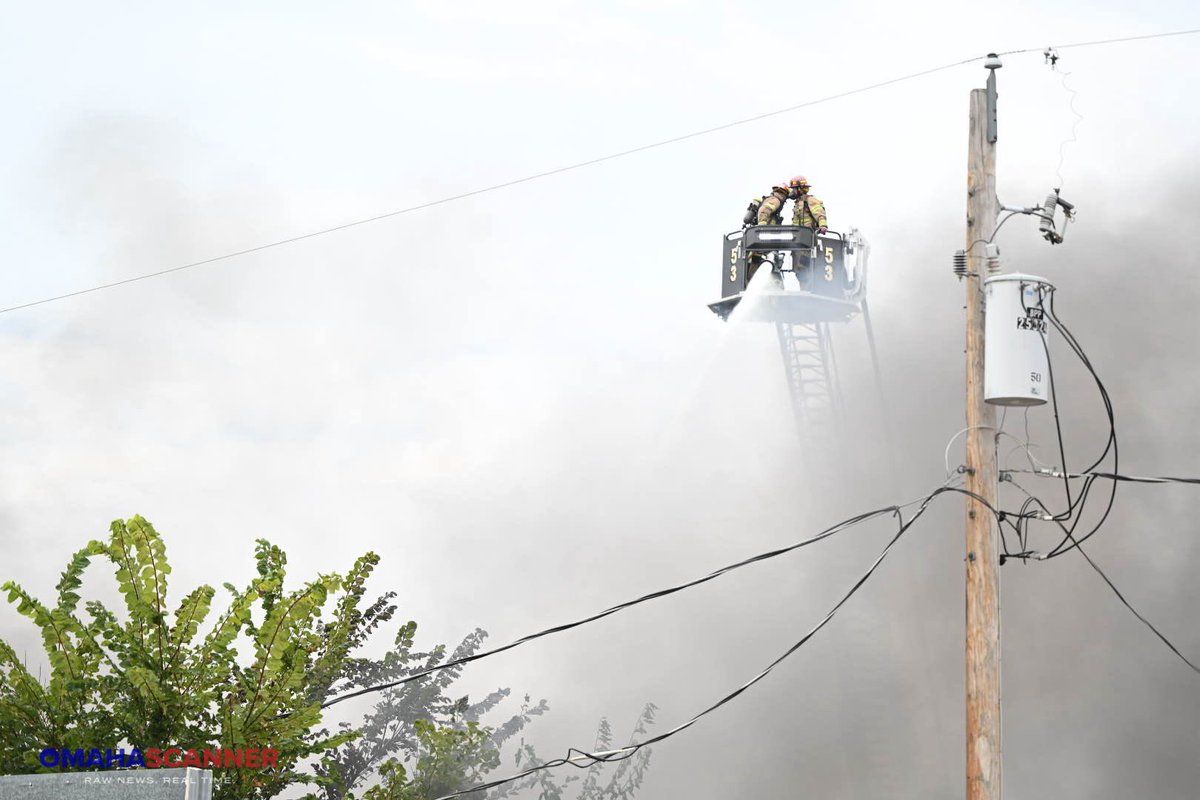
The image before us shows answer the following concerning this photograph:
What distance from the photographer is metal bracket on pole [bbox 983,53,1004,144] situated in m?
13.1

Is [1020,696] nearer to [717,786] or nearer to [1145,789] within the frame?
[1145,789]

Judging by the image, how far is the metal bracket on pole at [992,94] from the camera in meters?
13.1

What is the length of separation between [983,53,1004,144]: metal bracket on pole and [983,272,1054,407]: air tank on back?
1.59 m

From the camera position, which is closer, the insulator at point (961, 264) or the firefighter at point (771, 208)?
the insulator at point (961, 264)

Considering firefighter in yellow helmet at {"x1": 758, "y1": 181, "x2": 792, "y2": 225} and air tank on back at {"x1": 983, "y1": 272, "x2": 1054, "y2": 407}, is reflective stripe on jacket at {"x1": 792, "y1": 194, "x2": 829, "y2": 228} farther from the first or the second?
air tank on back at {"x1": 983, "y1": 272, "x2": 1054, "y2": 407}

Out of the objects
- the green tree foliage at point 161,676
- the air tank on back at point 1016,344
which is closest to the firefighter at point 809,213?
the air tank on back at point 1016,344

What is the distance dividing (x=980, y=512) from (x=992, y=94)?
4223mm

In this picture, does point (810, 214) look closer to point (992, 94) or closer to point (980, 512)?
point (992, 94)

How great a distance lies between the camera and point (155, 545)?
9586mm

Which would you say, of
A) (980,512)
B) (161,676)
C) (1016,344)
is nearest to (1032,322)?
(1016,344)

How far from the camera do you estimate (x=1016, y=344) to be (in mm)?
12211

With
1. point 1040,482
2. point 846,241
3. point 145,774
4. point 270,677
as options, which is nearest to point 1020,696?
point 1040,482

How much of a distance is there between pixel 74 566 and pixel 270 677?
1578 mm

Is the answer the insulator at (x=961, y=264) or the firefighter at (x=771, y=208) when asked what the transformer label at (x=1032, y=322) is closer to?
the insulator at (x=961, y=264)
